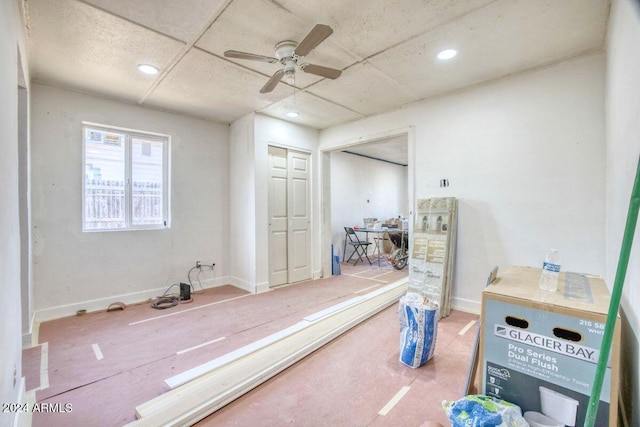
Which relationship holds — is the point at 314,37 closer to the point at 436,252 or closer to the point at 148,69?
the point at 148,69

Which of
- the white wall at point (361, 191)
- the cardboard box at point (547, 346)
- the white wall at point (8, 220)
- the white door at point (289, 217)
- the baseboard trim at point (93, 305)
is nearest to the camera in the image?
the cardboard box at point (547, 346)

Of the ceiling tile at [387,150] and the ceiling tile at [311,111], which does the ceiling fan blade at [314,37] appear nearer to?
the ceiling tile at [311,111]

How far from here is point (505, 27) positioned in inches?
88.4

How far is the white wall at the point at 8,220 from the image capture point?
1317mm

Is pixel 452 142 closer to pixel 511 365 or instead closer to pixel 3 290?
pixel 511 365

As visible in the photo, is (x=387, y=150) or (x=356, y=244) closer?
(x=356, y=244)

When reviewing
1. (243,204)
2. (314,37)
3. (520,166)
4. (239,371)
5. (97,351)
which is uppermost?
(314,37)

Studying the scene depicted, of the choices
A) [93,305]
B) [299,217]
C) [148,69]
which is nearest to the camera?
[148,69]

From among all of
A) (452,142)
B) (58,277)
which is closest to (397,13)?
(452,142)

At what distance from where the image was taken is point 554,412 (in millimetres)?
1198

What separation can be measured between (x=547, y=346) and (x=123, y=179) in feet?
15.2

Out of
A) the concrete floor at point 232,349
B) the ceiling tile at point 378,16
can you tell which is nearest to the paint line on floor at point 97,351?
the concrete floor at point 232,349

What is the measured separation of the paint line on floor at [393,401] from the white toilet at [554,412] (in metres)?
0.76

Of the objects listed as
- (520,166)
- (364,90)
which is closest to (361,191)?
(364,90)
